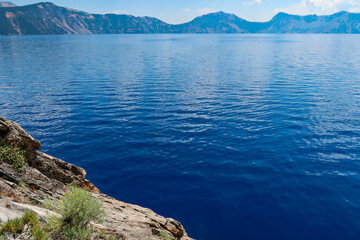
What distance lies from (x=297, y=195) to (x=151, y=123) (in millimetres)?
19223

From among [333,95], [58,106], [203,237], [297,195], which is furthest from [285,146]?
[58,106]

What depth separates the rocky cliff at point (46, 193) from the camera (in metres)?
9.99

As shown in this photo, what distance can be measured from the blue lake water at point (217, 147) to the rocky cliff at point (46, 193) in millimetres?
3758

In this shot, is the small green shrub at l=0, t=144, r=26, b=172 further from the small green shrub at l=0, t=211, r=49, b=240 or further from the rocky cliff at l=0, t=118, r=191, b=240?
the small green shrub at l=0, t=211, r=49, b=240

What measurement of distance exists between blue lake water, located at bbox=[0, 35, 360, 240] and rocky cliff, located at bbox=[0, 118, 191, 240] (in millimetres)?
3758

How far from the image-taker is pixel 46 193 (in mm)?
12492

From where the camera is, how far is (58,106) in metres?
39.0

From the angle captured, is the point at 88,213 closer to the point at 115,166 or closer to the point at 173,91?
the point at 115,166

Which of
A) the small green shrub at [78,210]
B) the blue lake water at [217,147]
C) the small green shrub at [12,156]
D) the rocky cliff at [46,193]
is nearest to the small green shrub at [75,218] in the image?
the small green shrub at [78,210]

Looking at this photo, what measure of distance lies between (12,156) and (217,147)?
17993 mm

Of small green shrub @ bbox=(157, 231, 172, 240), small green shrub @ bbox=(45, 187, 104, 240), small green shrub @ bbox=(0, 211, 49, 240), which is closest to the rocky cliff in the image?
small green shrub @ bbox=(157, 231, 172, 240)

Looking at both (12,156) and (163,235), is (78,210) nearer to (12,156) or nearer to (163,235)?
(163,235)

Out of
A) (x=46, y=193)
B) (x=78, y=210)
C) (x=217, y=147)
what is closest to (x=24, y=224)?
(x=78, y=210)

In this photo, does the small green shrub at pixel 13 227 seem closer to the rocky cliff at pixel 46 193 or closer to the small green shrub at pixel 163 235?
the rocky cliff at pixel 46 193
